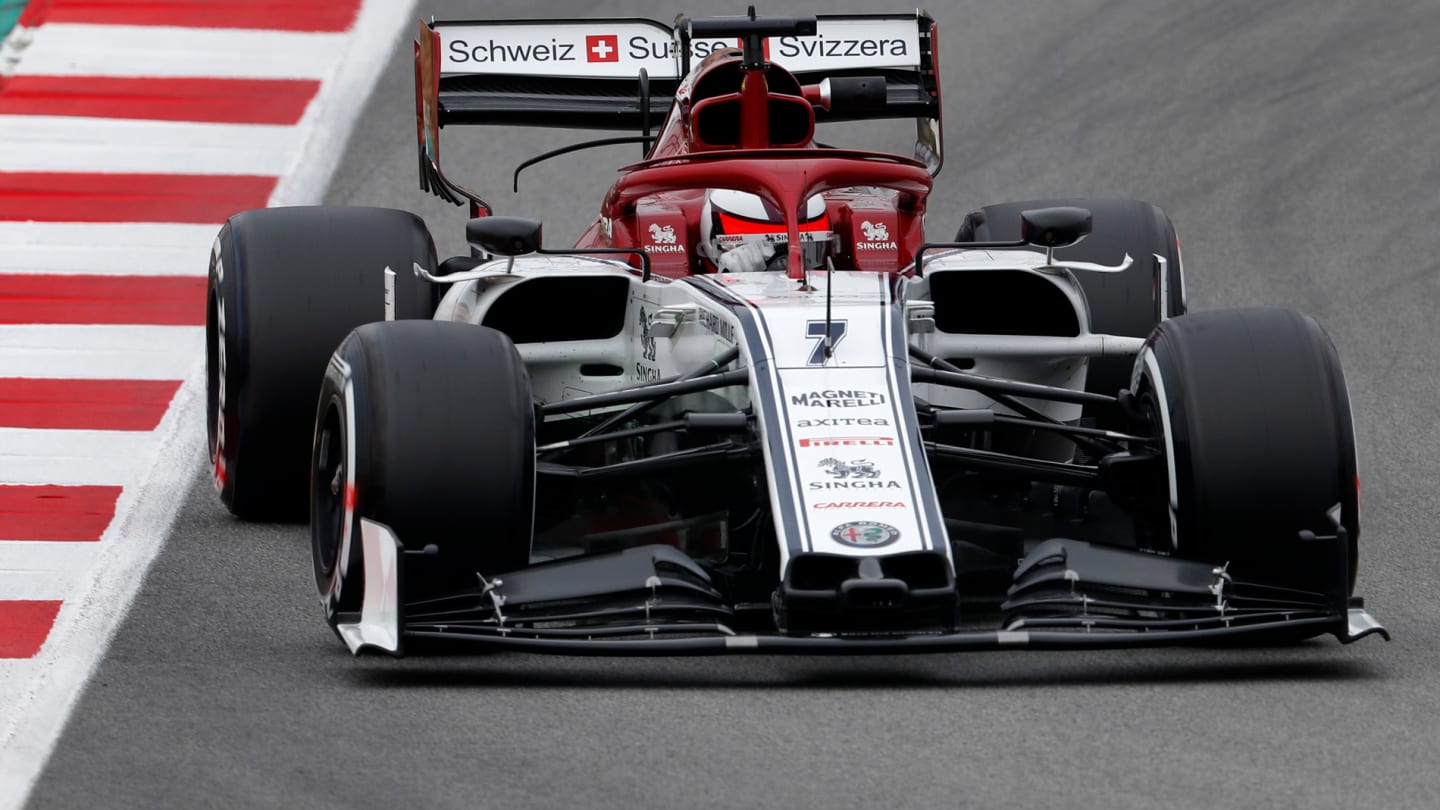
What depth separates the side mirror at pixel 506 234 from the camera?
780 cm

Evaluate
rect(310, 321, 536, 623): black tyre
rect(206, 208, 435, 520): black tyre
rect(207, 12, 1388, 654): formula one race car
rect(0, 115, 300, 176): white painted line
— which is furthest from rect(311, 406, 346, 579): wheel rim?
rect(0, 115, 300, 176): white painted line

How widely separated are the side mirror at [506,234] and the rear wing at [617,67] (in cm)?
259

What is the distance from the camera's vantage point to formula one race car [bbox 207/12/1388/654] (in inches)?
262

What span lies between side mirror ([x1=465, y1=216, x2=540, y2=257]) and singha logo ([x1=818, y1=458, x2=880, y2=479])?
155cm

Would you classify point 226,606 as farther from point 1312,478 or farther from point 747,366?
point 1312,478

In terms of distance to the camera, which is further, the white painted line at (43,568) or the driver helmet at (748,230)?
the driver helmet at (748,230)

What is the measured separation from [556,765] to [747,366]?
5.86 ft

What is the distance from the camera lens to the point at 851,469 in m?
6.77

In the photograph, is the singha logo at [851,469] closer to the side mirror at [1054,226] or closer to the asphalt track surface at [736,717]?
the asphalt track surface at [736,717]

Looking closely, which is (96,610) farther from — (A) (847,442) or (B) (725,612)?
(A) (847,442)

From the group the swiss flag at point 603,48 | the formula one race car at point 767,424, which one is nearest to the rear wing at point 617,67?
the swiss flag at point 603,48

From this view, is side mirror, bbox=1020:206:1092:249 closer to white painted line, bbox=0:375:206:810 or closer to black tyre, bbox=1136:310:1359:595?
black tyre, bbox=1136:310:1359:595

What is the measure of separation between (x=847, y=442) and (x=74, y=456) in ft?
13.6

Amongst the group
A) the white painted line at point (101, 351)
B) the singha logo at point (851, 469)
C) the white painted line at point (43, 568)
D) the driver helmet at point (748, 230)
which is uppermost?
the driver helmet at point (748, 230)
